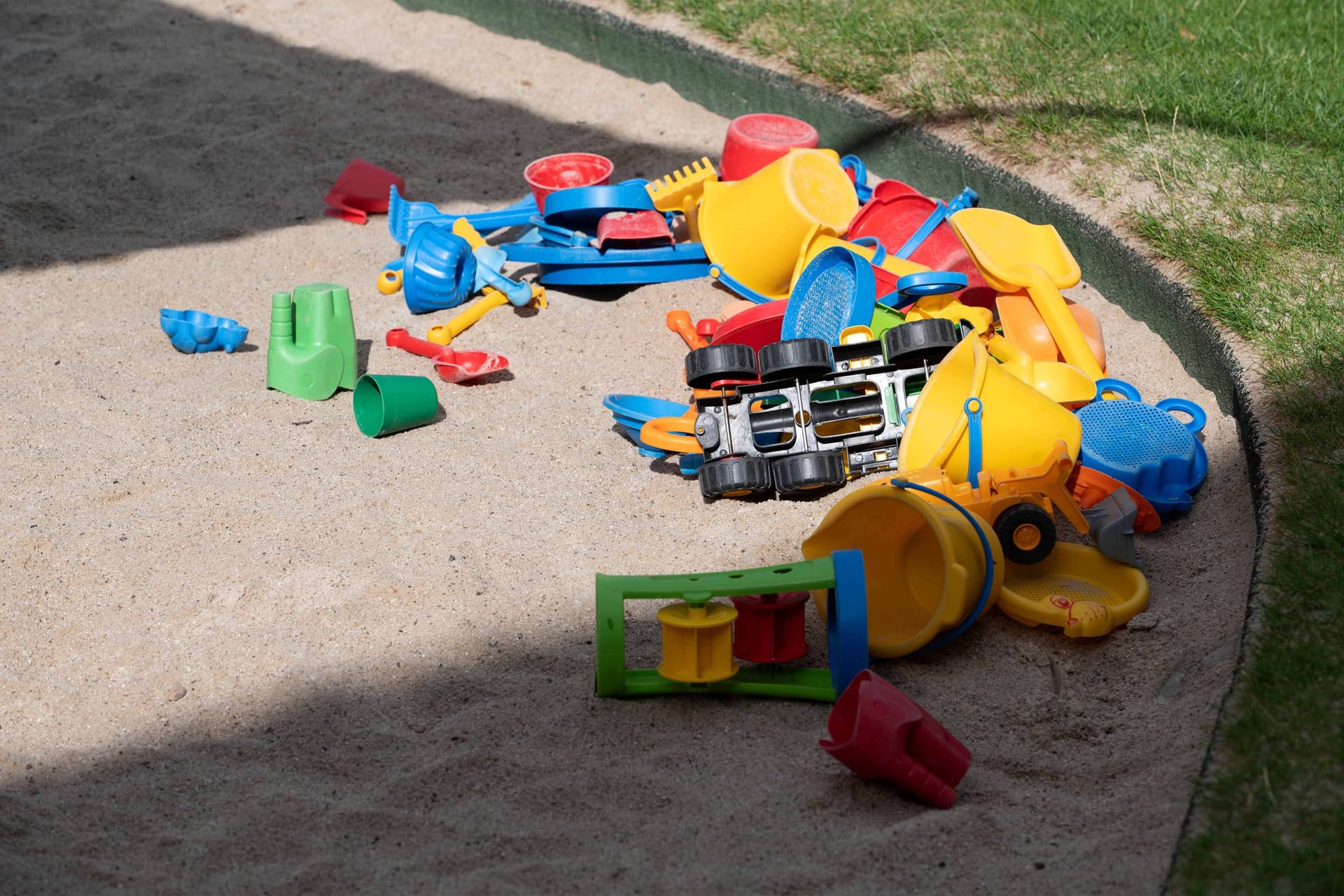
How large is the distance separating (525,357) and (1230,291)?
71.1 inches

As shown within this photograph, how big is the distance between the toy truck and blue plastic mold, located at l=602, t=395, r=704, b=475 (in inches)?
2.9

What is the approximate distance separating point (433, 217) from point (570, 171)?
0.47 metres

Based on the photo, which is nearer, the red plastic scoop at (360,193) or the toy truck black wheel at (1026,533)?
→ the toy truck black wheel at (1026,533)

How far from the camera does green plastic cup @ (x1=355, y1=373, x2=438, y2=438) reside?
110 inches

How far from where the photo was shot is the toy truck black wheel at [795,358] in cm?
254

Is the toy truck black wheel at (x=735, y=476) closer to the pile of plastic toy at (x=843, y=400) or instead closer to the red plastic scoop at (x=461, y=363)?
the pile of plastic toy at (x=843, y=400)

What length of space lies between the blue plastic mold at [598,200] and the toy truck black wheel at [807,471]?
1.20 m

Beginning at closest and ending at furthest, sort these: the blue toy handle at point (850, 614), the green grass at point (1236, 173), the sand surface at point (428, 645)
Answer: the green grass at point (1236, 173) < the sand surface at point (428, 645) < the blue toy handle at point (850, 614)

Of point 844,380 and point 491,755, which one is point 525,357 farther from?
point 491,755

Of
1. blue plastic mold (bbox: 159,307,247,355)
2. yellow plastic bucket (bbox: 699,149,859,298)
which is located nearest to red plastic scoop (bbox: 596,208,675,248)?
yellow plastic bucket (bbox: 699,149,859,298)

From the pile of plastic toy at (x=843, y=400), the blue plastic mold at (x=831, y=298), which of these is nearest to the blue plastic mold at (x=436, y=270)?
the pile of plastic toy at (x=843, y=400)

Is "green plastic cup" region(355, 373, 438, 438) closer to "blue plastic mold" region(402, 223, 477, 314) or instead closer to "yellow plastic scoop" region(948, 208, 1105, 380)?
"blue plastic mold" region(402, 223, 477, 314)

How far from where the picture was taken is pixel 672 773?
1.86 meters

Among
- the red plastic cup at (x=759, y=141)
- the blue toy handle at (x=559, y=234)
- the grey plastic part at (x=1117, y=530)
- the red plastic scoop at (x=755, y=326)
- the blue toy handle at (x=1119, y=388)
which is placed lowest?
the blue toy handle at (x=559, y=234)
